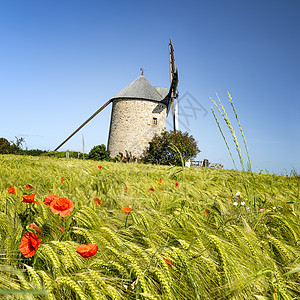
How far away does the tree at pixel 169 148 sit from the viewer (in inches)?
804

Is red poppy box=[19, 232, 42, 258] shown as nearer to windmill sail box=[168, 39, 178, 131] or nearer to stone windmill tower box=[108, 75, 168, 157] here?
stone windmill tower box=[108, 75, 168, 157]

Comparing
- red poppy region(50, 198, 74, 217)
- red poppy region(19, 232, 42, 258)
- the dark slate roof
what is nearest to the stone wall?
the dark slate roof

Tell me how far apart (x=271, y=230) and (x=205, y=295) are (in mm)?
899

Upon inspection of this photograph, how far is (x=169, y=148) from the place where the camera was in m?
20.4

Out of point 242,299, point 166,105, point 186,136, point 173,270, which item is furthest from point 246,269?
point 166,105

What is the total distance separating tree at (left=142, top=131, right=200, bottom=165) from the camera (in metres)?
20.4

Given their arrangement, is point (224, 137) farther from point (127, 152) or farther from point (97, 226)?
point (127, 152)

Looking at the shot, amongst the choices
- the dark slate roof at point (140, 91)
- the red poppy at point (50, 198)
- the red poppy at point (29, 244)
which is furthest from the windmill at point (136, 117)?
the red poppy at point (29, 244)

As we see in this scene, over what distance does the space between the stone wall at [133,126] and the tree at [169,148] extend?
1074 millimetres

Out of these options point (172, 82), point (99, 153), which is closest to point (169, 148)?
point (99, 153)

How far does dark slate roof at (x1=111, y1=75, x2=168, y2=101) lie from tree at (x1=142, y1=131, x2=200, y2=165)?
172 inches

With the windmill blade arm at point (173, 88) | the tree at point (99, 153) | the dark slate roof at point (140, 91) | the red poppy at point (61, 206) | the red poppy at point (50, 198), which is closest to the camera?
the red poppy at point (61, 206)

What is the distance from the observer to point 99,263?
901 millimetres

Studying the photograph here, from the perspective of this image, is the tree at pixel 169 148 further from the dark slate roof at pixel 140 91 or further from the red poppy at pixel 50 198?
the red poppy at pixel 50 198
